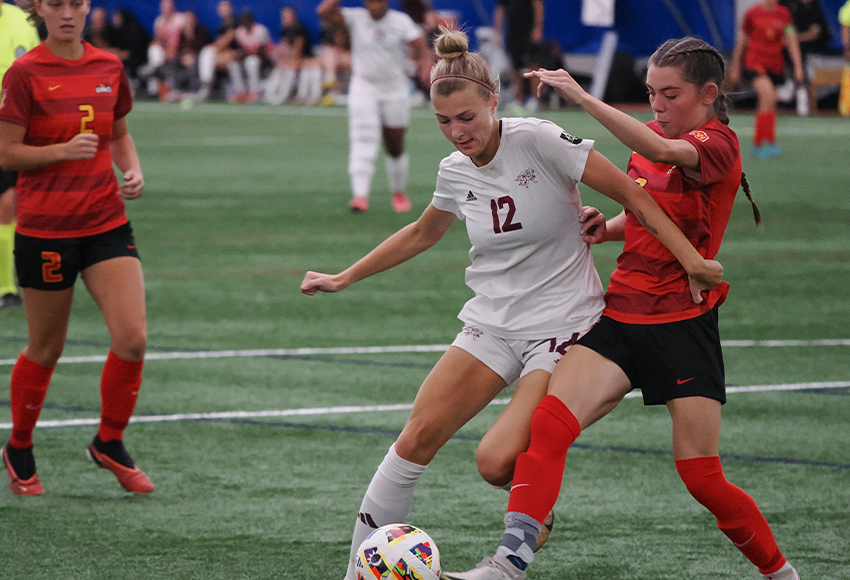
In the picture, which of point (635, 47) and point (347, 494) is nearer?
point (347, 494)

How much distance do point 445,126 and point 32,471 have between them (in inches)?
101

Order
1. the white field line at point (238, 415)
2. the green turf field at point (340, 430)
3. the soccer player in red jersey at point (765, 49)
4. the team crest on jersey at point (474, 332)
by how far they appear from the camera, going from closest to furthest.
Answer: the team crest on jersey at point (474, 332) → the green turf field at point (340, 430) → the white field line at point (238, 415) → the soccer player in red jersey at point (765, 49)

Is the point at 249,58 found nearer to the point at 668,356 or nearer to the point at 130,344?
the point at 130,344

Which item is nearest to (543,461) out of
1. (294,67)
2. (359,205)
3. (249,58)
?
(359,205)

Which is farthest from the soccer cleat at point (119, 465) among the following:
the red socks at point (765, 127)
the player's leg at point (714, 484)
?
the red socks at point (765, 127)

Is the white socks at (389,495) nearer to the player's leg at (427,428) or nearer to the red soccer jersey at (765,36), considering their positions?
the player's leg at (427,428)

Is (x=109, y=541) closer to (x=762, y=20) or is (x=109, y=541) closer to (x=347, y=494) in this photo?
(x=347, y=494)

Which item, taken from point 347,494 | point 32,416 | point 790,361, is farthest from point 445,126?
point 790,361

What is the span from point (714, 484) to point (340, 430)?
110 inches

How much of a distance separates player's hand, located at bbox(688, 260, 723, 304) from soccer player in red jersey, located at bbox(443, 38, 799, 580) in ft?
0.15

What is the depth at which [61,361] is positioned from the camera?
25.7ft

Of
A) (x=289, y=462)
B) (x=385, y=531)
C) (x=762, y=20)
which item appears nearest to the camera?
(x=385, y=531)

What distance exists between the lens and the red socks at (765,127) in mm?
18938

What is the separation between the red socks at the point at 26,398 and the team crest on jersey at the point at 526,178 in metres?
2.45
